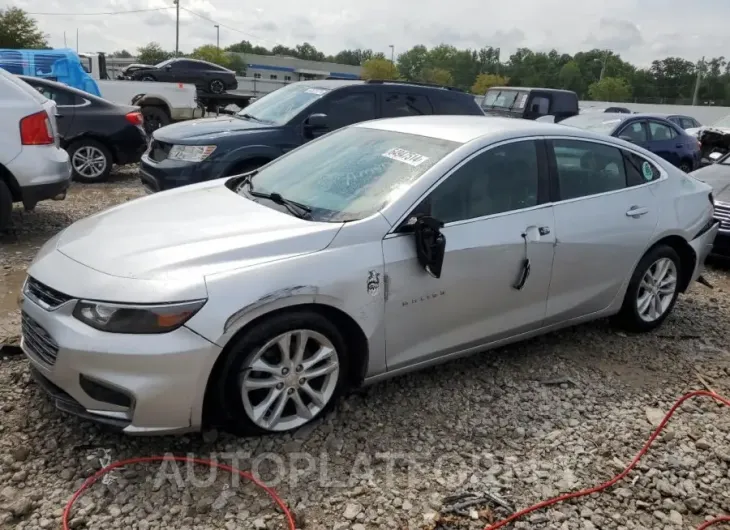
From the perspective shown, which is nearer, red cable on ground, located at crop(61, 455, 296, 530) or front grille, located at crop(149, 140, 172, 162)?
red cable on ground, located at crop(61, 455, 296, 530)

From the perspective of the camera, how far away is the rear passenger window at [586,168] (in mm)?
4020

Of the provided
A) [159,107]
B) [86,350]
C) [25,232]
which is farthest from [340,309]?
[159,107]

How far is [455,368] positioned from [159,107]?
13.3 meters

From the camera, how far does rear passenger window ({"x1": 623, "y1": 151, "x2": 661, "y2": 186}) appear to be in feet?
14.5

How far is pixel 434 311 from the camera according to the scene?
3406 millimetres

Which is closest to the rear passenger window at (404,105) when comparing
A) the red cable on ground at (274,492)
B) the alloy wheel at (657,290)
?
the alloy wheel at (657,290)

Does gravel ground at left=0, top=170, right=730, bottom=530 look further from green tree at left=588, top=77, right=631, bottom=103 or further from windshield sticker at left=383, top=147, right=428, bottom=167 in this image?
green tree at left=588, top=77, right=631, bottom=103

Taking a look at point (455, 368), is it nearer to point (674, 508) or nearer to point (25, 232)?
point (674, 508)

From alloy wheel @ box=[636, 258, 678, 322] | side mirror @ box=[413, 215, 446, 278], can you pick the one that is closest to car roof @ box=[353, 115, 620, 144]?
→ side mirror @ box=[413, 215, 446, 278]

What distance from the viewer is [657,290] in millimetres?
4703

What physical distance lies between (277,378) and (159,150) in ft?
15.6

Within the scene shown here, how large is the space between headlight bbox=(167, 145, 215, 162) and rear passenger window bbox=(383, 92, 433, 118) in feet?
7.21

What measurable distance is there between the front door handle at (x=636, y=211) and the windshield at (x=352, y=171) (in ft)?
4.75

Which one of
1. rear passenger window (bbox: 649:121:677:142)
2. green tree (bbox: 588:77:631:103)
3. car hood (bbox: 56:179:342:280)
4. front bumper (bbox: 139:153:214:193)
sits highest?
green tree (bbox: 588:77:631:103)
